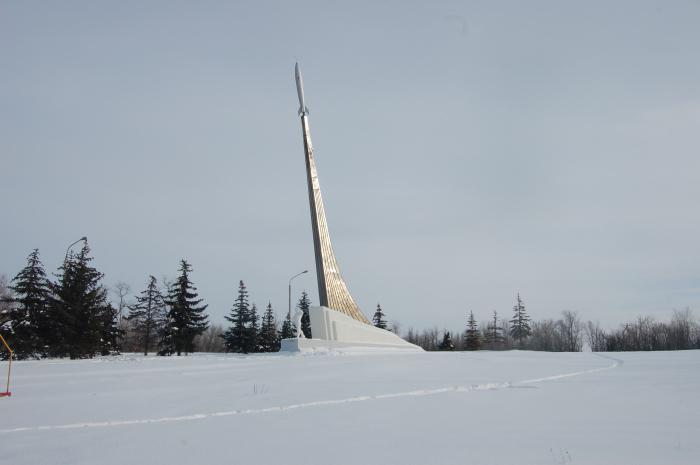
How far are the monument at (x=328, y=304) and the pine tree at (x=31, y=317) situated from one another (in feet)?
44.2

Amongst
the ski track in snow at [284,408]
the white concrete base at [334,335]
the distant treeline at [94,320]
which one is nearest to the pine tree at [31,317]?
the distant treeline at [94,320]

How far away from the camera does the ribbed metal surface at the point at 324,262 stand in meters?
22.8

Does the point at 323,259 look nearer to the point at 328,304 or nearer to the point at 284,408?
the point at 328,304

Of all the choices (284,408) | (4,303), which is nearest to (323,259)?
(284,408)

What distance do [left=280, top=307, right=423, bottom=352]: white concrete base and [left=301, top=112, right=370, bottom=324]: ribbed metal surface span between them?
4.73 feet

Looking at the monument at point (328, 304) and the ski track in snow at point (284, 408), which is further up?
the monument at point (328, 304)

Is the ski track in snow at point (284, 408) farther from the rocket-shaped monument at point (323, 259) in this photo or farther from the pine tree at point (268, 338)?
the pine tree at point (268, 338)

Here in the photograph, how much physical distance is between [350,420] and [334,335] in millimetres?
15197

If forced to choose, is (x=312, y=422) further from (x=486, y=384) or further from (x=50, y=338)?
(x=50, y=338)

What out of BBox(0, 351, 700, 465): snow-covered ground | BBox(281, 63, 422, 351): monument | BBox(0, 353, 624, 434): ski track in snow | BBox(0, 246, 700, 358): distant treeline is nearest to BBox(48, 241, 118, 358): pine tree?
BBox(0, 246, 700, 358): distant treeline

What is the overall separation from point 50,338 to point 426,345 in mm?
55556

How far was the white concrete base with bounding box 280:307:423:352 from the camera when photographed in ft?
61.2

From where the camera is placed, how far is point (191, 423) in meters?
5.26

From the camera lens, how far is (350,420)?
5305 mm
